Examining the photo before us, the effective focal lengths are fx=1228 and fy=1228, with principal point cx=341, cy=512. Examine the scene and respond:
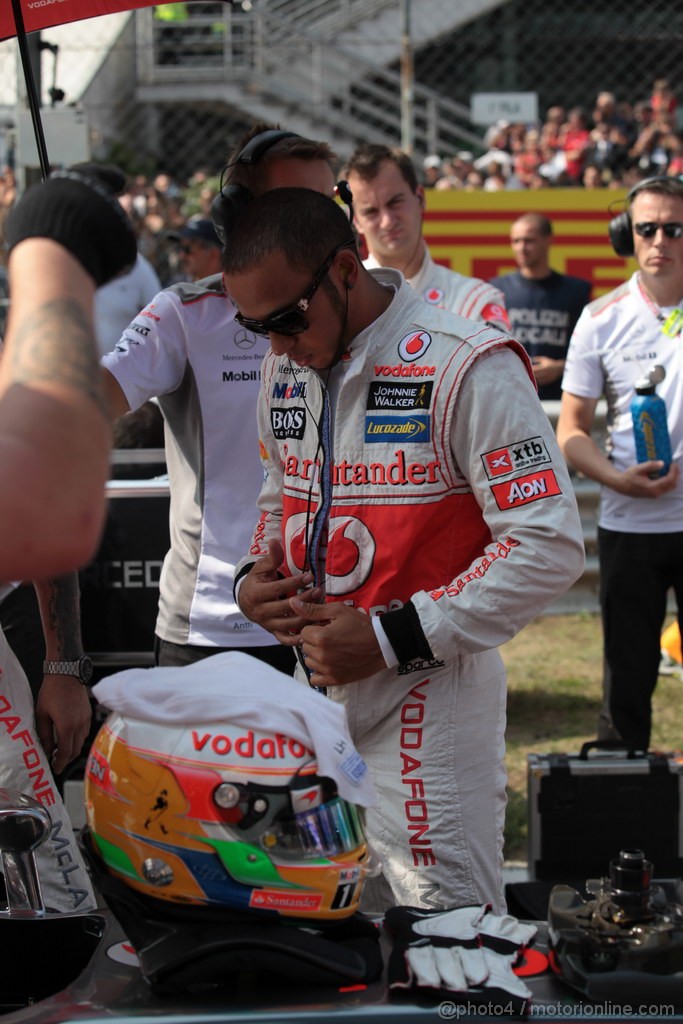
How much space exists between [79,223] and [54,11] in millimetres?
1767

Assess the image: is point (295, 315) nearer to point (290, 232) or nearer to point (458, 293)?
point (290, 232)

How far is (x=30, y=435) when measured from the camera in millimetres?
1198

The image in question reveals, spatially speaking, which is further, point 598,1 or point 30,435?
point 598,1

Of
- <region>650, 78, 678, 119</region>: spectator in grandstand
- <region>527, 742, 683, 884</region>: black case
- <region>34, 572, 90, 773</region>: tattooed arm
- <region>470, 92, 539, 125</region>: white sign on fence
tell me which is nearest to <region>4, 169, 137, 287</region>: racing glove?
<region>34, 572, 90, 773</region>: tattooed arm

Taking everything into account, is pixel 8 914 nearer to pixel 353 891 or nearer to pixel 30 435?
pixel 353 891

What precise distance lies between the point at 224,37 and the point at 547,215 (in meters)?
7.65

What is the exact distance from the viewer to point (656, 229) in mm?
4441

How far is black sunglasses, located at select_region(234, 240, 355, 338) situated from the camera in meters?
2.24

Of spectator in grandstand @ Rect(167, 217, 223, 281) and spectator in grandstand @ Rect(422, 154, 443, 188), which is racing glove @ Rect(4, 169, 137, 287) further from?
spectator in grandstand @ Rect(422, 154, 443, 188)

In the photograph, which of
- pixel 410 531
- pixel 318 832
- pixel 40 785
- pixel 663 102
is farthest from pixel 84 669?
pixel 663 102

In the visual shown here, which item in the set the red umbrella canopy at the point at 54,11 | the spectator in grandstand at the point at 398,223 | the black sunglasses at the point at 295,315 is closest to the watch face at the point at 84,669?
the black sunglasses at the point at 295,315

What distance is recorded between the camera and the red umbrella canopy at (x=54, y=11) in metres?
2.80

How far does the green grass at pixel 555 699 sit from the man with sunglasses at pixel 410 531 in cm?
216

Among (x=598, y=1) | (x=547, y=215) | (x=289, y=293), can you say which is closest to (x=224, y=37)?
(x=598, y=1)
